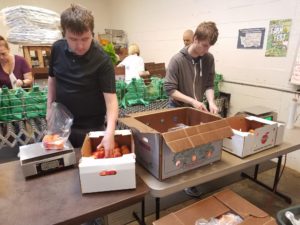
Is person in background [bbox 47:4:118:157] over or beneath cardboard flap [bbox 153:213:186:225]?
over

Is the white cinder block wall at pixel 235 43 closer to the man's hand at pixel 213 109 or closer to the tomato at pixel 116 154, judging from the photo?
the man's hand at pixel 213 109

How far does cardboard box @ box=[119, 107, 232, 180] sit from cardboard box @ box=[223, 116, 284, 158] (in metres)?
0.13

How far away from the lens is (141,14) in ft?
15.5

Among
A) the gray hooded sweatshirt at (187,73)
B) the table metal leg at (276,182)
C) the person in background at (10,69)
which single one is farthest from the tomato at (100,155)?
the person in background at (10,69)

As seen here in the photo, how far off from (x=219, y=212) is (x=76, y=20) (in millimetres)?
1076

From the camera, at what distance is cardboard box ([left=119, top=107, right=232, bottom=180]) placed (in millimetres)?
968

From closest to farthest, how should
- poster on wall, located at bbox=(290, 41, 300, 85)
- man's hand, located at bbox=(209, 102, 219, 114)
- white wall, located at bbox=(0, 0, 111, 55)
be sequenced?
man's hand, located at bbox=(209, 102, 219, 114) < poster on wall, located at bbox=(290, 41, 300, 85) < white wall, located at bbox=(0, 0, 111, 55)

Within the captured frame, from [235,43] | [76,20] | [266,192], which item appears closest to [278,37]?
[235,43]

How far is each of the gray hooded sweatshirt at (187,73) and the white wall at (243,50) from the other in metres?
1.08

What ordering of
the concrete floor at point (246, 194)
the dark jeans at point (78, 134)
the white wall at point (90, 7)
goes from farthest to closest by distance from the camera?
1. the white wall at point (90, 7)
2. the concrete floor at point (246, 194)
3. the dark jeans at point (78, 134)

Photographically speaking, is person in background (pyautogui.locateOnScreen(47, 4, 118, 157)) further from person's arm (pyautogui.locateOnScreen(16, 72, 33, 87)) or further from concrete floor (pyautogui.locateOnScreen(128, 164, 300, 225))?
person's arm (pyautogui.locateOnScreen(16, 72, 33, 87))

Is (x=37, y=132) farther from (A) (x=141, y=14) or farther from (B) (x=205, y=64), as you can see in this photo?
(A) (x=141, y=14)

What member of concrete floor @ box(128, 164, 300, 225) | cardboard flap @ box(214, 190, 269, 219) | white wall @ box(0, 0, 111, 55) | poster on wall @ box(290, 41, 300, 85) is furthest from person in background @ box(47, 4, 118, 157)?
white wall @ box(0, 0, 111, 55)

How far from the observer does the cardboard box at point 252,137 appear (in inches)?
48.8
